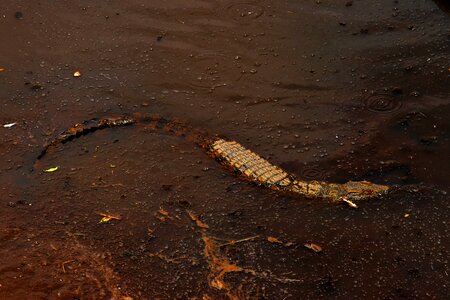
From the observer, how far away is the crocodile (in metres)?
4.72

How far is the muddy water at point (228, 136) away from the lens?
4211mm

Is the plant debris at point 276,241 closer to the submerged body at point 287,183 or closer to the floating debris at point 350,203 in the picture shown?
the submerged body at point 287,183

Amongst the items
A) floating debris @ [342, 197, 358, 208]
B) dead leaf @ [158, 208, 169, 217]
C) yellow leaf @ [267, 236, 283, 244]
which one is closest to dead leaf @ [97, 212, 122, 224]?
dead leaf @ [158, 208, 169, 217]

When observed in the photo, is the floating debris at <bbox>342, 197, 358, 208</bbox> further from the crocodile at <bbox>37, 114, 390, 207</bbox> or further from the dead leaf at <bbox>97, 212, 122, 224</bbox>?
the dead leaf at <bbox>97, 212, 122, 224</bbox>

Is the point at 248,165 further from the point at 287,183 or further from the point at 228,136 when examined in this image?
the point at 228,136

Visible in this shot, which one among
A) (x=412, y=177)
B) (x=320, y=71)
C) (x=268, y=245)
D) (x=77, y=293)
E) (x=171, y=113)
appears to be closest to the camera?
(x=77, y=293)

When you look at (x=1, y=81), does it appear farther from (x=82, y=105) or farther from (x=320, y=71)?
(x=320, y=71)

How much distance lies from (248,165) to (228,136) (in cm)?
56

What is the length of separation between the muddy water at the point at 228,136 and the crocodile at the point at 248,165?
0.08 metres

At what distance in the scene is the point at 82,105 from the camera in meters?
5.66

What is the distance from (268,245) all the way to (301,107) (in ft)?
5.84

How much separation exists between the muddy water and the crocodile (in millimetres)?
80

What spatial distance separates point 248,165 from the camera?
192 inches

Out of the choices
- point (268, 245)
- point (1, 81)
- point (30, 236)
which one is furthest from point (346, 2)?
point (30, 236)
